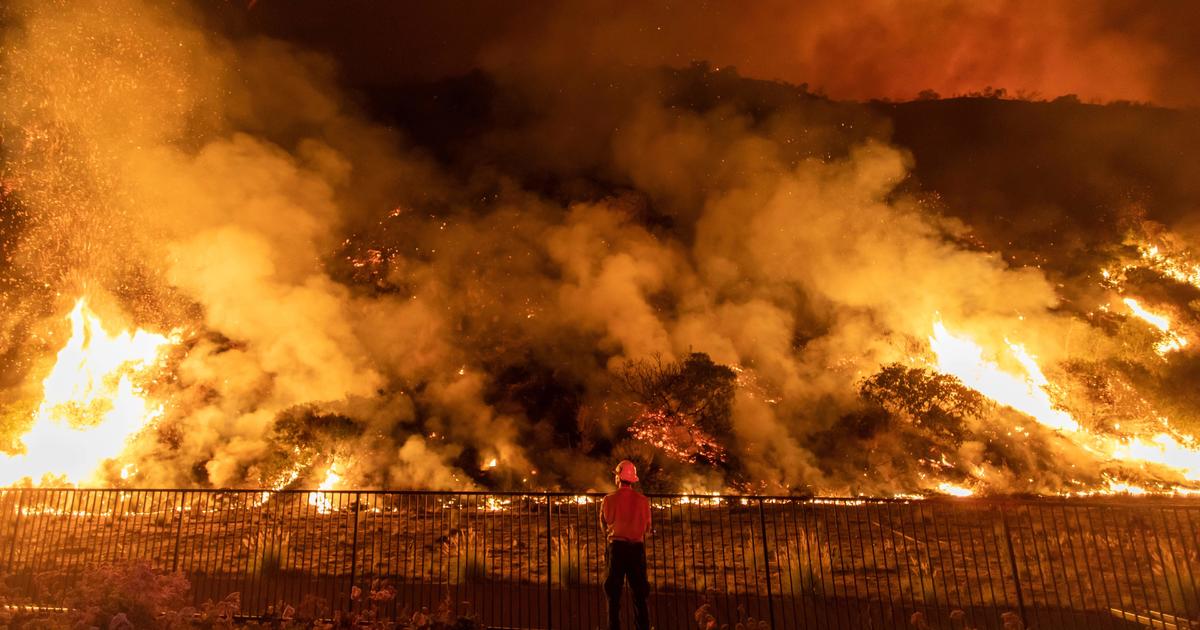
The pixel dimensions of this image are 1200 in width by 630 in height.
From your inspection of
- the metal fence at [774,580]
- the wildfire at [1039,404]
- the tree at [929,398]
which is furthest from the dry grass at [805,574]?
the tree at [929,398]

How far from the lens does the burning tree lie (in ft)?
59.8

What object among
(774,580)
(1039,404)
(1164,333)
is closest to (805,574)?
(774,580)

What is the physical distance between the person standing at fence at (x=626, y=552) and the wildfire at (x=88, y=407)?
45.4 ft

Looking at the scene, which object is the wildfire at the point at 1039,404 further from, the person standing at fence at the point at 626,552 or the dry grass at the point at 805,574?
the person standing at fence at the point at 626,552

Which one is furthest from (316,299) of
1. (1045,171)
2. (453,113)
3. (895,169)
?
(453,113)

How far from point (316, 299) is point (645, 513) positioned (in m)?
13.0

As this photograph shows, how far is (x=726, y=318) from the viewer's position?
21.3 metres

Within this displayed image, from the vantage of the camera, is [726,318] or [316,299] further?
[726,318]

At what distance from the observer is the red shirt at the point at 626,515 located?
22.4 ft

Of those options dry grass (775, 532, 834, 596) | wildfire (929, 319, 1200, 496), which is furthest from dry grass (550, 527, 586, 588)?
wildfire (929, 319, 1200, 496)

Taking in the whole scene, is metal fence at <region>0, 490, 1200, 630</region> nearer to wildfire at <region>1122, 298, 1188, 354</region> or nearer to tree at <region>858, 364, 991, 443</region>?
tree at <region>858, 364, 991, 443</region>

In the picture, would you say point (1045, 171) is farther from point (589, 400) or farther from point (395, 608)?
point (395, 608)

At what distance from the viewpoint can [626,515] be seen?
6832mm

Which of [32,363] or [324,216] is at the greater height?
[324,216]
